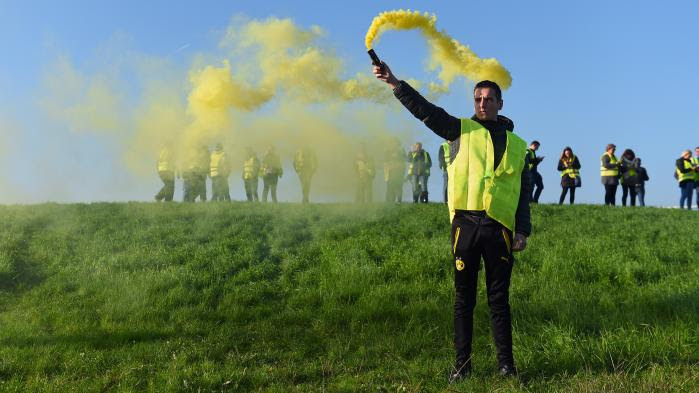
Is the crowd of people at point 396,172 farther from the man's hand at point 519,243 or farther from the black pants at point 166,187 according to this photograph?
the man's hand at point 519,243

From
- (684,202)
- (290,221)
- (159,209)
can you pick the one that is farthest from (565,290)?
(684,202)

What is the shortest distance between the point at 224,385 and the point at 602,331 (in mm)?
4118

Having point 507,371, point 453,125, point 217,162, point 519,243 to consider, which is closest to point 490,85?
point 453,125

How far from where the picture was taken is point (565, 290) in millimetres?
8211

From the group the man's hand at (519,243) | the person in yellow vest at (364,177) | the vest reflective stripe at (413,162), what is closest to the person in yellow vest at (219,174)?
the person in yellow vest at (364,177)

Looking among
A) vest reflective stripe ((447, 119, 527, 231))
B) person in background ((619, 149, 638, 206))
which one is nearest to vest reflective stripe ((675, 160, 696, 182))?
person in background ((619, 149, 638, 206))

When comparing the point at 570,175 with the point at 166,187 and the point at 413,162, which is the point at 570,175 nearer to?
the point at 413,162

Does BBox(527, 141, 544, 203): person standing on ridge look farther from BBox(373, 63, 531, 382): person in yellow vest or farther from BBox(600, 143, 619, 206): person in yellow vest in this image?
BBox(373, 63, 531, 382): person in yellow vest

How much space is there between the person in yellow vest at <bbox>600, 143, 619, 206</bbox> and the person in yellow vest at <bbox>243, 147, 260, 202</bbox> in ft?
40.0

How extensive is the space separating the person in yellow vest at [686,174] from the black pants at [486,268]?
60.5 feet

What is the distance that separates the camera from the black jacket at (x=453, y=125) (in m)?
4.68

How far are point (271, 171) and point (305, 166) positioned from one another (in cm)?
178

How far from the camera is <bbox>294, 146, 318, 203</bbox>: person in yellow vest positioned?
19312 millimetres

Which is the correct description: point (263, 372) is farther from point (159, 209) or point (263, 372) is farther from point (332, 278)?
point (159, 209)
